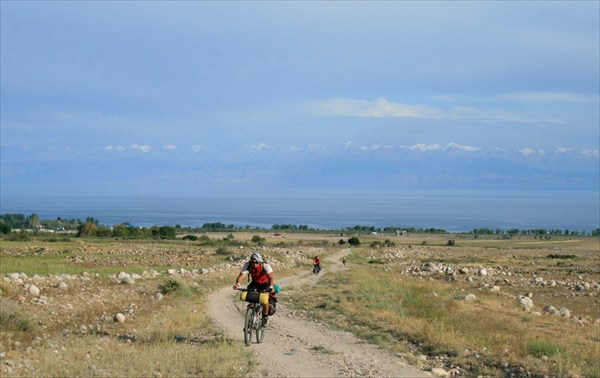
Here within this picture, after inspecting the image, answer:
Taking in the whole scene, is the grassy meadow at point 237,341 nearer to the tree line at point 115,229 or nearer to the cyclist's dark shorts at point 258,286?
the cyclist's dark shorts at point 258,286

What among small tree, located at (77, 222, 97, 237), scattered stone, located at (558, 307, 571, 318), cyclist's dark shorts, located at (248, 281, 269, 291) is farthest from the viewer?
small tree, located at (77, 222, 97, 237)

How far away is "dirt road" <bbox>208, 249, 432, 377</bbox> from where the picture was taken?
39.4 ft

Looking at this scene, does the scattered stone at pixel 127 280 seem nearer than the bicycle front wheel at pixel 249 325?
No

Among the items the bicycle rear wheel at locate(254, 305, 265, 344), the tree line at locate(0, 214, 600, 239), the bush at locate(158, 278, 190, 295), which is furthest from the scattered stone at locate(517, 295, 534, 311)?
the tree line at locate(0, 214, 600, 239)

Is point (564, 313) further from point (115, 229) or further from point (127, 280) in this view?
point (115, 229)

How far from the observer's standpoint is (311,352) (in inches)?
535

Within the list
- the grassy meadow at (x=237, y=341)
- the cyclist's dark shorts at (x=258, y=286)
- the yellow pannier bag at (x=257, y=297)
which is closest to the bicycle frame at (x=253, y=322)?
the yellow pannier bag at (x=257, y=297)

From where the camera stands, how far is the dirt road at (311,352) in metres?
12.0

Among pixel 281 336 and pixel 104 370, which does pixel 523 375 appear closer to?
pixel 281 336

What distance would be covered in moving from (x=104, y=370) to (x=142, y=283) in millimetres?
15404

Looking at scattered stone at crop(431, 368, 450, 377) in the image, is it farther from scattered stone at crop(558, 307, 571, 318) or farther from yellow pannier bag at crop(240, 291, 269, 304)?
scattered stone at crop(558, 307, 571, 318)

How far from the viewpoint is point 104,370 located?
1120 cm

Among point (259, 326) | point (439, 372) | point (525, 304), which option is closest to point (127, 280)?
point (259, 326)

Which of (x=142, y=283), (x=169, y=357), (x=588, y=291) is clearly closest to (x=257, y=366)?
(x=169, y=357)
